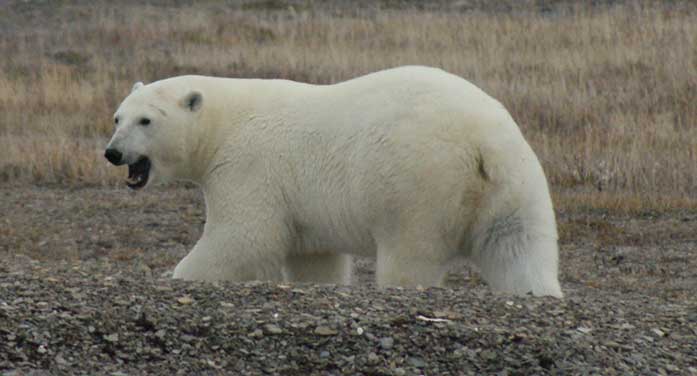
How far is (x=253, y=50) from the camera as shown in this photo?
17.2m

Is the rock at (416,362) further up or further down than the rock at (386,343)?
further down

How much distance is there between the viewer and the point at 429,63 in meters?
15.7

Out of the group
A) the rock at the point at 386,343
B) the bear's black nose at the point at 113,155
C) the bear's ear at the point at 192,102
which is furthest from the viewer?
the bear's ear at the point at 192,102

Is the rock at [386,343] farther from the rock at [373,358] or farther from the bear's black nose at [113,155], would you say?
the bear's black nose at [113,155]

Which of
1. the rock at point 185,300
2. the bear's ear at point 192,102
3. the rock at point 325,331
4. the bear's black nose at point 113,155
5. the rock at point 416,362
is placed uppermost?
the bear's ear at point 192,102

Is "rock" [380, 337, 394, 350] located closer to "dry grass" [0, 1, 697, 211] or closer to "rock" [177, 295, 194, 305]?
"rock" [177, 295, 194, 305]

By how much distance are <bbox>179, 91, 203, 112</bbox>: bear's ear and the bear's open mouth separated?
36 cm

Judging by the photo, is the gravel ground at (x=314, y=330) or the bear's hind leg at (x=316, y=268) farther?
the bear's hind leg at (x=316, y=268)

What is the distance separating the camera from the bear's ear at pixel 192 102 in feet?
23.0

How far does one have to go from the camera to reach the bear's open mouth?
23.3ft

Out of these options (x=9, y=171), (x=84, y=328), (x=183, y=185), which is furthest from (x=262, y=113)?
(x=9, y=171)

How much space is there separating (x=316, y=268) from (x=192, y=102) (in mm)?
1126

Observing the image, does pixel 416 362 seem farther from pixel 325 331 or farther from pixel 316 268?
pixel 316 268

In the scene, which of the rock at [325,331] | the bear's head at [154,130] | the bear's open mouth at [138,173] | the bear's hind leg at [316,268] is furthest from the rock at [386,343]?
the bear's open mouth at [138,173]
